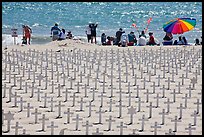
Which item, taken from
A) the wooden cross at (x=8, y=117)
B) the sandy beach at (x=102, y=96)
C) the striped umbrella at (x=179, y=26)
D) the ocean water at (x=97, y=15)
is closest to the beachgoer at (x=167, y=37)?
the striped umbrella at (x=179, y=26)

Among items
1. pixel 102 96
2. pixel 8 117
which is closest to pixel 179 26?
pixel 102 96

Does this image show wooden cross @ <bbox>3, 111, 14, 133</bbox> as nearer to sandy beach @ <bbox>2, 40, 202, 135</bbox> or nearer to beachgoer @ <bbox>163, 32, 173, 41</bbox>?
sandy beach @ <bbox>2, 40, 202, 135</bbox>

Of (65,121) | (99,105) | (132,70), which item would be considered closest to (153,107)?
(99,105)

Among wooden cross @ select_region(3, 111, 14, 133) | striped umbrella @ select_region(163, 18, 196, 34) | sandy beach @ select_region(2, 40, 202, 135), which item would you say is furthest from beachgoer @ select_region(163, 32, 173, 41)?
wooden cross @ select_region(3, 111, 14, 133)

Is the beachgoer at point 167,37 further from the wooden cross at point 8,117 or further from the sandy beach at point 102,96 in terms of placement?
the wooden cross at point 8,117

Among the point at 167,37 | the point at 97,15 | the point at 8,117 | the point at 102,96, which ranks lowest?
the point at 8,117

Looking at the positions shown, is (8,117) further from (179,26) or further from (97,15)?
(97,15)

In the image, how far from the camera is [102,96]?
1015cm

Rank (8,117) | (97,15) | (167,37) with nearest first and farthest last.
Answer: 1. (8,117)
2. (167,37)
3. (97,15)

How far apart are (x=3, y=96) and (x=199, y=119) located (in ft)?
11.8

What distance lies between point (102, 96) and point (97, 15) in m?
53.7

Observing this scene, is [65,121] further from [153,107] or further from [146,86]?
[146,86]

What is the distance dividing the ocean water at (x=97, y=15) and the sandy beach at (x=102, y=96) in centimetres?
2149

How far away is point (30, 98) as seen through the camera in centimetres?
1059
